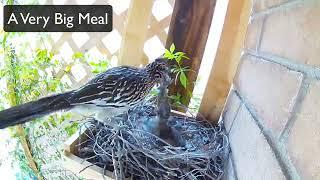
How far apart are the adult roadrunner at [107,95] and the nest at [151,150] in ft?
0.20

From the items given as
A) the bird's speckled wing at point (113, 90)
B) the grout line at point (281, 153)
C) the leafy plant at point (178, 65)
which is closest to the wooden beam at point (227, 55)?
the leafy plant at point (178, 65)

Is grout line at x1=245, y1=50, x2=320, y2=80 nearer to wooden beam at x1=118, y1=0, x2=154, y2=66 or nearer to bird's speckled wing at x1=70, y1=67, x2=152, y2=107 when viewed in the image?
bird's speckled wing at x1=70, y1=67, x2=152, y2=107

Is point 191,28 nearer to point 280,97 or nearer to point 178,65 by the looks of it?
point 178,65

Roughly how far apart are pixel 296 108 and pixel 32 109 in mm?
472

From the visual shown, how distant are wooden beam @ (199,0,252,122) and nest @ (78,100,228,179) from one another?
84mm

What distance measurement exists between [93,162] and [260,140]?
1.23ft

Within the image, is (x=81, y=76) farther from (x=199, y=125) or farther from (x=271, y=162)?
(x=271, y=162)

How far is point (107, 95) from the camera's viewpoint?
2.14ft

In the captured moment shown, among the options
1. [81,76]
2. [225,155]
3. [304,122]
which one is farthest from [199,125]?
[81,76]

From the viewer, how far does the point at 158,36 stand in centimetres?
110

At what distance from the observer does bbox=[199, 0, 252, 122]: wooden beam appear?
2.31 feet

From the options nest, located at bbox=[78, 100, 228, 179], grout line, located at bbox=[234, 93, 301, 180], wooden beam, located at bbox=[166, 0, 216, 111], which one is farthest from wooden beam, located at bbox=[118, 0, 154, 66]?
grout line, located at bbox=[234, 93, 301, 180]

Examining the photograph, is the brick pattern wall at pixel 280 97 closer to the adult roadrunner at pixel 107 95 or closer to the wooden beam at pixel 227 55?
the wooden beam at pixel 227 55

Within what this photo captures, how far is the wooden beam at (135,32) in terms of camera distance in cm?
80
